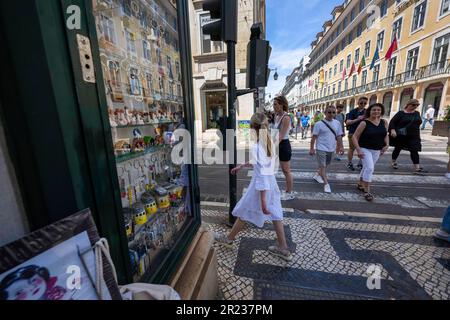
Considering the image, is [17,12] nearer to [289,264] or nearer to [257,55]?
[257,55]

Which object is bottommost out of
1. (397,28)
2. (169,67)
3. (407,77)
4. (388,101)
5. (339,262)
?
(339,262)

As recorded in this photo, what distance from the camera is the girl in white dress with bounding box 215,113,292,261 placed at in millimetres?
2125

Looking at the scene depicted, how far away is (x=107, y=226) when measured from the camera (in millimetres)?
1075

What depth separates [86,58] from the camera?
0.93 m

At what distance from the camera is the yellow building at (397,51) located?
17.9 metres

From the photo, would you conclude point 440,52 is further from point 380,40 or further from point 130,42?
point 130,42

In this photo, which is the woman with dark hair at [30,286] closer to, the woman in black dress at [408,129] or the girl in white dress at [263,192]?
the girl in white dress at [263,192]

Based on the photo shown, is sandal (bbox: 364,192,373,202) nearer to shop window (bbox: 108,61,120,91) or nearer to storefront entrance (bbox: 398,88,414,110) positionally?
shop window (bbox: 108,61,120,91)

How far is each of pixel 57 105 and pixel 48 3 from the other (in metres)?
0.38

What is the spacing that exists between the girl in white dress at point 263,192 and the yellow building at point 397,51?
15383 millimetres

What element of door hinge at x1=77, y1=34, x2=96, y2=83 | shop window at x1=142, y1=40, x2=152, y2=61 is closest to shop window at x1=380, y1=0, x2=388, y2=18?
shop window at x1=142, y1=40, x2=152, y2=61

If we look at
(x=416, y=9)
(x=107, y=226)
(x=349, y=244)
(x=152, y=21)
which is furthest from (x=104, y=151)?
(x=416, y=9)

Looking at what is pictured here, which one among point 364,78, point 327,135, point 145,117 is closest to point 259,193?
point 145,117

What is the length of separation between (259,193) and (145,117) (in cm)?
145
